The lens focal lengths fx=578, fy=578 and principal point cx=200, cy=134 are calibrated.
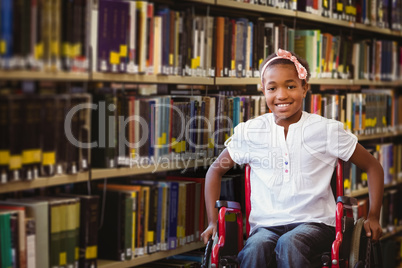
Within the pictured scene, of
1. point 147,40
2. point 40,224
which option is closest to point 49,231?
point 40,224

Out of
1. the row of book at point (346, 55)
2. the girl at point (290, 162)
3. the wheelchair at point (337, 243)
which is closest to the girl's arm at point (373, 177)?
the girl at point (290, 162)

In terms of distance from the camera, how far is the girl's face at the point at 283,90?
2537 millimetres

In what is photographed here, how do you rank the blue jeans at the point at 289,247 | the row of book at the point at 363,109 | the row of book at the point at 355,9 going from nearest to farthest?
the blue jeans at the point at 289,247 < the row of book at the point at 355,9 < the row of book at the point at 363,109

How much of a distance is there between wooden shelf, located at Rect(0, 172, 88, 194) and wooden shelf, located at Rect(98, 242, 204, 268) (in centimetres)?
39

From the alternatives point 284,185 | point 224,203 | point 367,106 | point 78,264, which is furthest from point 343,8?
point 78,264

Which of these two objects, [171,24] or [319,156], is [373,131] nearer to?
[319,156]

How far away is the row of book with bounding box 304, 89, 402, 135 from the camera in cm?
365

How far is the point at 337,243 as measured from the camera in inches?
88.0

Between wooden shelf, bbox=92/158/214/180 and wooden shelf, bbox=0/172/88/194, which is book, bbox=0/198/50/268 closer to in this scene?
wooden shelf, bbox=0/172/88/194

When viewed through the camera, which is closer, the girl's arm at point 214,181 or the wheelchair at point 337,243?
the wheelchair at point 337,243

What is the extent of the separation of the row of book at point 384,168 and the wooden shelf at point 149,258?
143 cm

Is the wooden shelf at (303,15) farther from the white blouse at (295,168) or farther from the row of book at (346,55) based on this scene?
the white blouse at (295,168)

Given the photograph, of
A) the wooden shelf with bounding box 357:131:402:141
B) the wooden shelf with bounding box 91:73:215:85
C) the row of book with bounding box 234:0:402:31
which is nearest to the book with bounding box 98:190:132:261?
the wooden shelf with bounding box 91:73:215:85

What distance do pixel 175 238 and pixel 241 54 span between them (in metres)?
1.01
